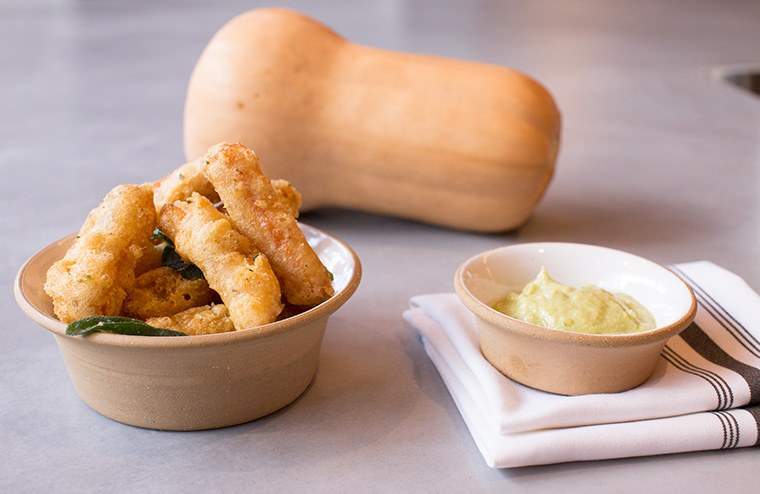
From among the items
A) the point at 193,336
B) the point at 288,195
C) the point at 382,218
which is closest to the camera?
the point at 193,336

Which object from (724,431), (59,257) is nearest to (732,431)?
(724,431)

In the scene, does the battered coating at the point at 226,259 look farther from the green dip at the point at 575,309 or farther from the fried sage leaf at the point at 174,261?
the green dip at the point at 575,309

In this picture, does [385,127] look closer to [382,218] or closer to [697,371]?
[382,218]

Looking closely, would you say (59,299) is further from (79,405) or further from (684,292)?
(684,292)

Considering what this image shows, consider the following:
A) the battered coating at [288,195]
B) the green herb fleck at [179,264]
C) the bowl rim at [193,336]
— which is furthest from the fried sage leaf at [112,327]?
the battered coating at [288,195]

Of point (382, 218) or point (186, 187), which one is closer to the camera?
point (186, 187)

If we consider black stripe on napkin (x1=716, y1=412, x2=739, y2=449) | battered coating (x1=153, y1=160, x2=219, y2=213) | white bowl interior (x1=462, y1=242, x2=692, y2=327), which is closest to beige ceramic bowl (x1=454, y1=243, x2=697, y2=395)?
white bowl interior (x1=462, y1=242, x2=692, y2=327)
